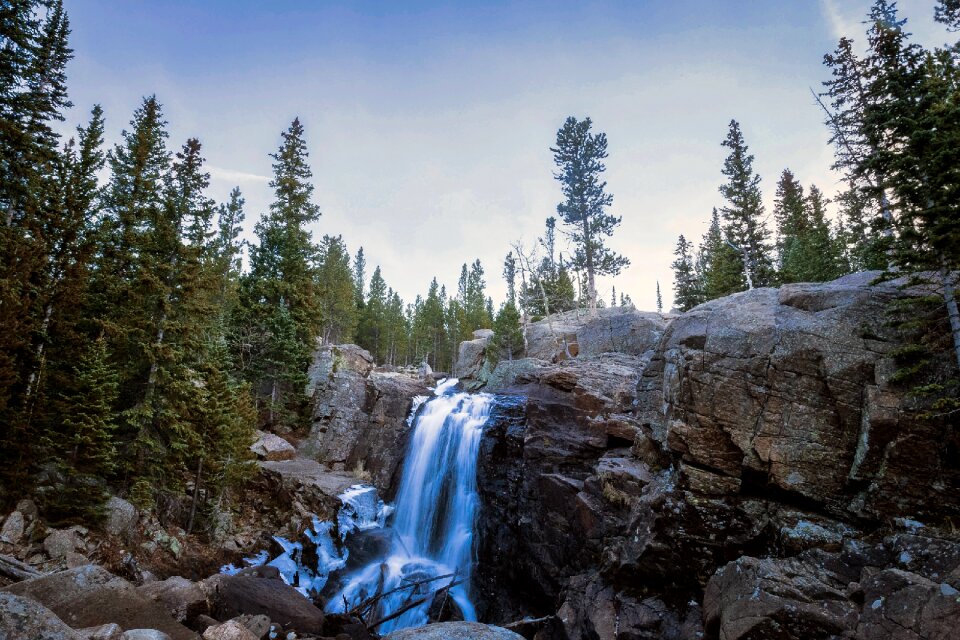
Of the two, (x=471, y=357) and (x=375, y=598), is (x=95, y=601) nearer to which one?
(x=375, y=598)

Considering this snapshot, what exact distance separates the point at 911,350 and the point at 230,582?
2005 cm

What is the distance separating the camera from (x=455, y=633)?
8961mm

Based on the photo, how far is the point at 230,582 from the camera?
1207 cm

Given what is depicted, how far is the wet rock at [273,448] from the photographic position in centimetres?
2356

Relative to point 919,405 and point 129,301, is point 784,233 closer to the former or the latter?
point 919,405

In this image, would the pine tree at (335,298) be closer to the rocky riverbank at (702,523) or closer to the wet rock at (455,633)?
the rocky riverbank at (702,523)

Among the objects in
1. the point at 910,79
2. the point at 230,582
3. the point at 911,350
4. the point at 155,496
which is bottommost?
the point at 230,582

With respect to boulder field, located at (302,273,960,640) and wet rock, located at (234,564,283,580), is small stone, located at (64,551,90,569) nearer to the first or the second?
wet rock, located at (234,564,283,580)

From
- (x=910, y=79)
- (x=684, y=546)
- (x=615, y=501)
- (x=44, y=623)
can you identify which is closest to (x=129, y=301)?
(x=44, y=623)

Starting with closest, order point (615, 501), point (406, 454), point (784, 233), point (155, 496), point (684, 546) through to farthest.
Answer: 1. point (684, 546)
2. point (615, 501)
3. point (155, 496)
4. point (406, 454)
5. point (784, 233)

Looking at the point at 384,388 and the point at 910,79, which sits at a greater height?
the point at 910,79

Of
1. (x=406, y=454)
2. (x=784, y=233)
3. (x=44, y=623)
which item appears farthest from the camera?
(x=784, y=233)

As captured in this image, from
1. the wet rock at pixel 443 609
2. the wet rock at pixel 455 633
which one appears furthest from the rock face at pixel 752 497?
the wet rock at pixel 455 633

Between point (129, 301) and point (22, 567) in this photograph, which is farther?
point (129, 301)
